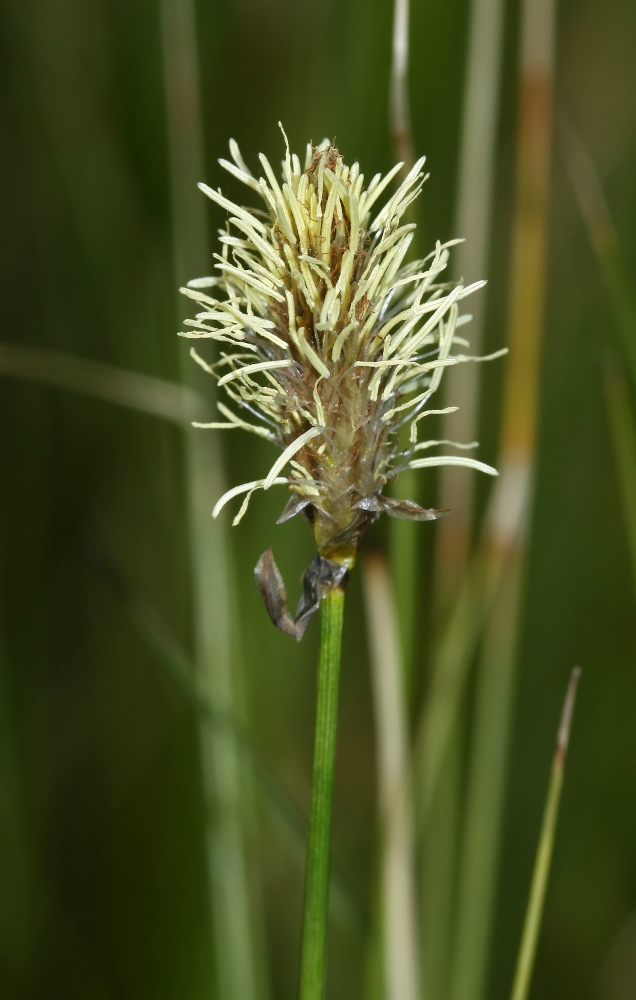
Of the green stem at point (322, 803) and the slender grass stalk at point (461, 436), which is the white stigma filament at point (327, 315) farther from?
the slender grass stalk at point (461, 436)

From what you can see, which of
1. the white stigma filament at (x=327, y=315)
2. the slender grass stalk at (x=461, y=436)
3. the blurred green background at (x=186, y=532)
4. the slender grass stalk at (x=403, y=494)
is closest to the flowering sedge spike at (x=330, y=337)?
the white stigma filament at (x=327, y=315)

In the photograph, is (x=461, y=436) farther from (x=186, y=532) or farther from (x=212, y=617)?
(x=186, y=532)

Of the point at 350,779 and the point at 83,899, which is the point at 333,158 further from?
the point at 350,779

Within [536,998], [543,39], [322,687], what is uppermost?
[543,39]

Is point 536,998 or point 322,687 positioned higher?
point 322,687

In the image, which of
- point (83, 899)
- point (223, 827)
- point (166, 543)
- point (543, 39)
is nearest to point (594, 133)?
point (543, 39)

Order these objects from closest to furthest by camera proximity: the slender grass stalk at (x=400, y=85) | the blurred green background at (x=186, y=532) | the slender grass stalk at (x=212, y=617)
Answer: the slender grass stalk at (x=400, y=85) < the slender grass stalk at (x=212, y=617) < the blurred green background at (x=186, y=532)

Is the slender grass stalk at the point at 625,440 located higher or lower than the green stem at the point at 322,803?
higher
